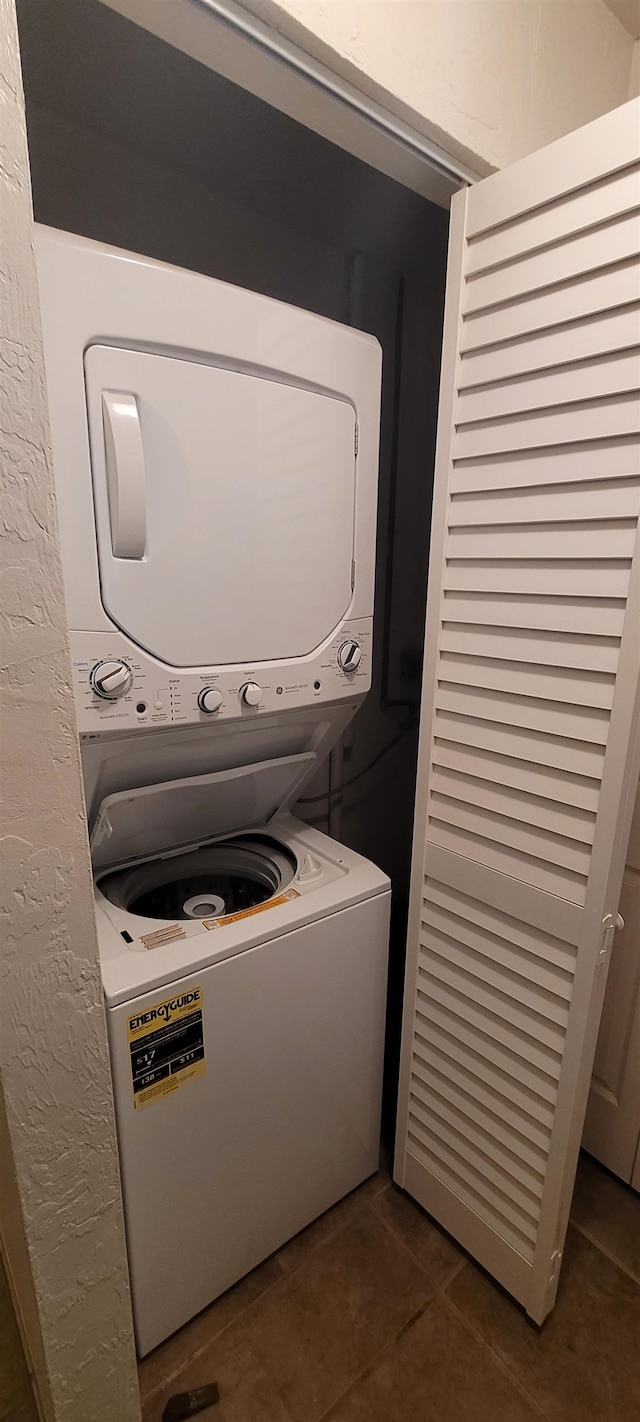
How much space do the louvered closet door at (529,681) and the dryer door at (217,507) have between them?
214mm

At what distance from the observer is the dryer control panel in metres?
Answer: 0.94

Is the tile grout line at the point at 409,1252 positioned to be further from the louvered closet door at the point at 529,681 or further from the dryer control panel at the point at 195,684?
the dryer control panel at the point at 195,684

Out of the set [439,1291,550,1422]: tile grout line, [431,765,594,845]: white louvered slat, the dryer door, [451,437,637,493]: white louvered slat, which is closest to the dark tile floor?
[439,1291,550,1422]: tile grout line

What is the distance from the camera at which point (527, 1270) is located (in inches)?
48.1

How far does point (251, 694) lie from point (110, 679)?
0.84ft

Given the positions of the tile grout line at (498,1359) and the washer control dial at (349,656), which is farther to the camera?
the washer control dial at (349,656)

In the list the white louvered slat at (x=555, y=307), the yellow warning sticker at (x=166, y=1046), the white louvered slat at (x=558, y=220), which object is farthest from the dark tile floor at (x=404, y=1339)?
the white louvered slat at (x=558, y=220)

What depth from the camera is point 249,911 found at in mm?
1198

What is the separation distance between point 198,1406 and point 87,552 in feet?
4.77

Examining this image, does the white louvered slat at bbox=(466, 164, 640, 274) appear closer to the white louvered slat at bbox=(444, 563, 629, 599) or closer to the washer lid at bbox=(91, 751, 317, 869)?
the white louvered slat at bbox=(444, 563, 629, 599)

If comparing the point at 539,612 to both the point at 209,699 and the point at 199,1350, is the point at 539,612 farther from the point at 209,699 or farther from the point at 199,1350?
the point at 199,1350

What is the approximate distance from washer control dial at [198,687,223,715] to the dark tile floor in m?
1.21

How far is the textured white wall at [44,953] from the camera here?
0.60 m

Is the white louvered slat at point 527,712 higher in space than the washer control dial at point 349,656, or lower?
lower
